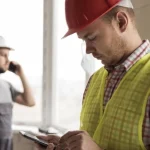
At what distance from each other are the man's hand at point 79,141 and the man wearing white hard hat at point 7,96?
111 centimetres

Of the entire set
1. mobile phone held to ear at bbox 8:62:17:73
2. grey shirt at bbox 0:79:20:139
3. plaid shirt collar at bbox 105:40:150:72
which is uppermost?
plaid shirt collar at bbox 105:40:150:72

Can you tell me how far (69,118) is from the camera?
6.87 feet

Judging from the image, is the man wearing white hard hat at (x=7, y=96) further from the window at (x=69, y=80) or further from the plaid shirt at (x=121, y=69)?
the plaid shirt at (x=121, y=69)

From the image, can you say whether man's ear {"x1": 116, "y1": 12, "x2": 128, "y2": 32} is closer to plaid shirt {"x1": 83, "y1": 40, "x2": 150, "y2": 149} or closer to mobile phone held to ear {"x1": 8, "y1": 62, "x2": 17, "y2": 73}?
plaid shirt {"x1": 83, "y1": 40, "x2": 150, "y2": 149}

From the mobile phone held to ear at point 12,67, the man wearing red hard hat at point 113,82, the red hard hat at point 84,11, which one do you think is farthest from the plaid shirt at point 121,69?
the mobile phone held to ear at point 12,67

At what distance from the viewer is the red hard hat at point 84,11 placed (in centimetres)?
88

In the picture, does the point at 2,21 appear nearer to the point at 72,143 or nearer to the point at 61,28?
the point at 61,28

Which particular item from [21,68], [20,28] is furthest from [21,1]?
[21,68]

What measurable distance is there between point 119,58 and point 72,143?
28 centimetres

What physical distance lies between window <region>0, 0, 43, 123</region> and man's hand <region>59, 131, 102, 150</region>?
1445mm

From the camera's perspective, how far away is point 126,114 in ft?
2.61

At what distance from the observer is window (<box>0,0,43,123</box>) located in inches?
87.7

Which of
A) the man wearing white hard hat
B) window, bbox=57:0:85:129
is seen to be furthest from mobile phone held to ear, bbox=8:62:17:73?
window, bbox=57:0:85:129

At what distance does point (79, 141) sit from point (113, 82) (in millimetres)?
222
